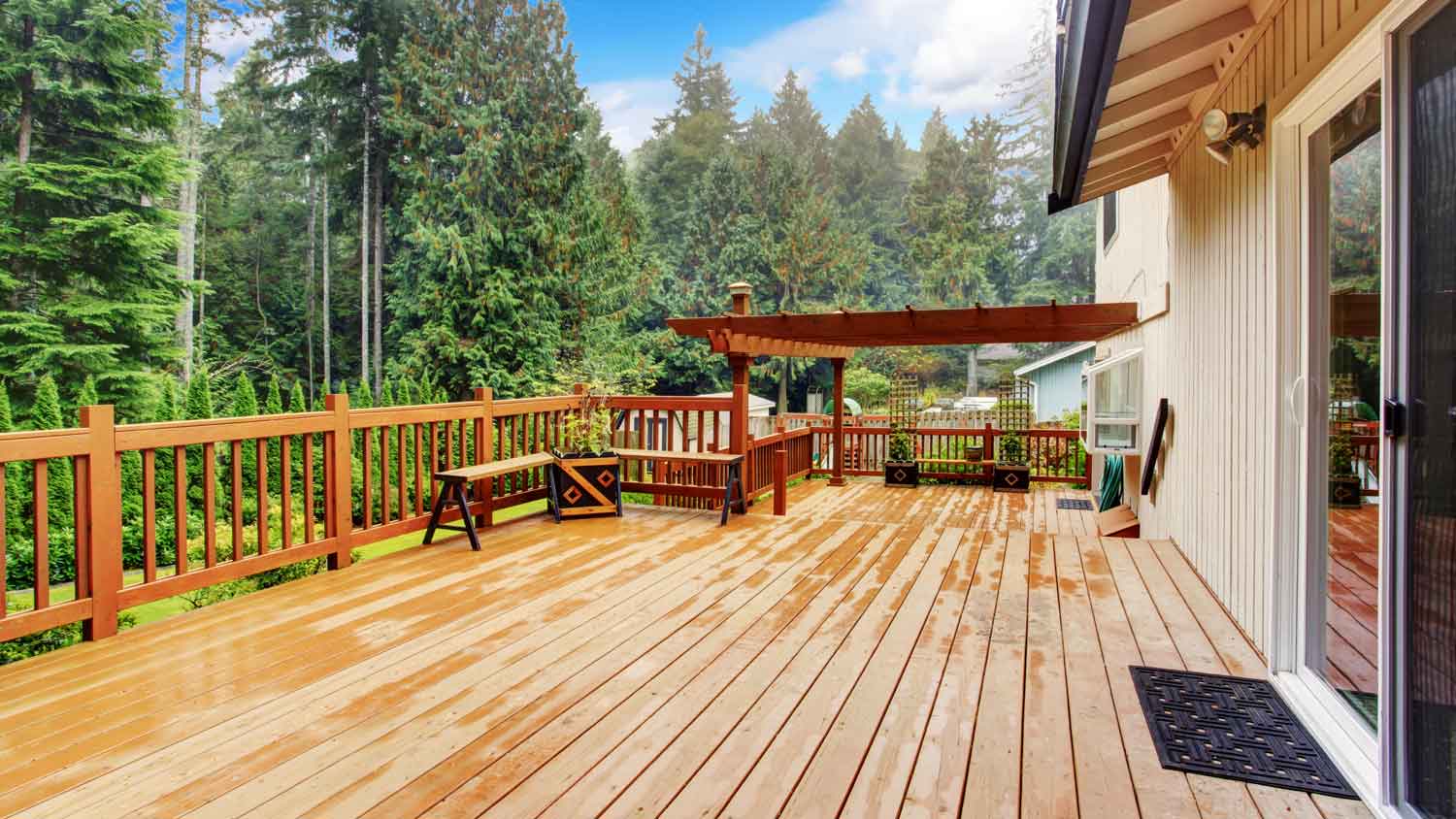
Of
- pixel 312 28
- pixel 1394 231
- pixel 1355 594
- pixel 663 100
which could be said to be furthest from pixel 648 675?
pixel 663 100

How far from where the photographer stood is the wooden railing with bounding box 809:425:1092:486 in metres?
9.84

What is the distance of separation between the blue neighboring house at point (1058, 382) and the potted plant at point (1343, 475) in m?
15.4

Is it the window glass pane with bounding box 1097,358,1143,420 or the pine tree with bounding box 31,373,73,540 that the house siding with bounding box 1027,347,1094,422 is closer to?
the window glass pane with bounding box 1097,358,1143,420

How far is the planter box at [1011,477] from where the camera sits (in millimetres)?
→ 9469

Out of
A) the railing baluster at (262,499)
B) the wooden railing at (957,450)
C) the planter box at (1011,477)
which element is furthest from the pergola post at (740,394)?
the planter box at (1011,477)

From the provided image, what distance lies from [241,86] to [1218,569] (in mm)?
22764

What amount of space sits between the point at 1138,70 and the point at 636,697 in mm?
3178

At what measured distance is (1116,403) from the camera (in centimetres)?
621

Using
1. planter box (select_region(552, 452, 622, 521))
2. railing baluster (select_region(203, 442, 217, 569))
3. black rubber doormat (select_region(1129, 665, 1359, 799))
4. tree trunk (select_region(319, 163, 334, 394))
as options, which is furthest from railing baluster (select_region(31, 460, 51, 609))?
tree trunk (select_region(319, 163, 334, 394))

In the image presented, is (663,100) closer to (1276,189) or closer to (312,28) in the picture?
(312,28)

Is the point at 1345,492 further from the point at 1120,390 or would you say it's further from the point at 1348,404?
the point at 1120,390

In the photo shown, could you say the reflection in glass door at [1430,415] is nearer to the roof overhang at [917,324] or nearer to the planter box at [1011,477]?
the roof overhang at [917,324]

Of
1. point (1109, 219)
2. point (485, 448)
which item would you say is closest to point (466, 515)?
point (485, 448)

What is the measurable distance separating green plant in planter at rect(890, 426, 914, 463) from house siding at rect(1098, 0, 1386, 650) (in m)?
4.95
